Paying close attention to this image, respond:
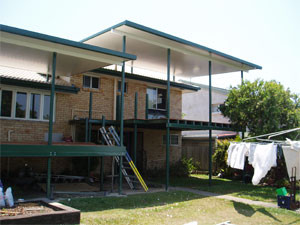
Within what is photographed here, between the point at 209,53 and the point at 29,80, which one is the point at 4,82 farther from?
the point at 209,53

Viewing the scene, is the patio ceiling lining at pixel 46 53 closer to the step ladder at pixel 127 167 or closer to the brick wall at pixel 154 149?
the step ladder at pixel 127 167

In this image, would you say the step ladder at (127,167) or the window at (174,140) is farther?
the window at (174,140)

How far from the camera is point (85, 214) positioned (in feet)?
28.0

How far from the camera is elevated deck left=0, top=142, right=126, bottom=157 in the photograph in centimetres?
940

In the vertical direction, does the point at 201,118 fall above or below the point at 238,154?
above

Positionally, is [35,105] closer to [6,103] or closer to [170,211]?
[6,103]

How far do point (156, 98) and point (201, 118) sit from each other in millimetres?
9335

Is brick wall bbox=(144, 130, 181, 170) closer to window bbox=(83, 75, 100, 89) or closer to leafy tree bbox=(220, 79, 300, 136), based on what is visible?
window bbox=(83, 75, 100, 89)

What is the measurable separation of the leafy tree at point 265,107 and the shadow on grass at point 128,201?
16.5 ft

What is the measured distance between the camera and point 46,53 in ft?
37.1

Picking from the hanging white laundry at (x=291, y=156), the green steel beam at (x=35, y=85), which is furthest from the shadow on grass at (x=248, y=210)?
the green steel beam at (x=35, y=85)

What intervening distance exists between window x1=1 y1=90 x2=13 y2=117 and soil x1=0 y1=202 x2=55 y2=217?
22.8ft

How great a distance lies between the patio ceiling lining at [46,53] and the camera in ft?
32.1

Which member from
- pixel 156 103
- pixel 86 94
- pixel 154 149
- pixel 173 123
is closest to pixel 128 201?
pixel 173 123
